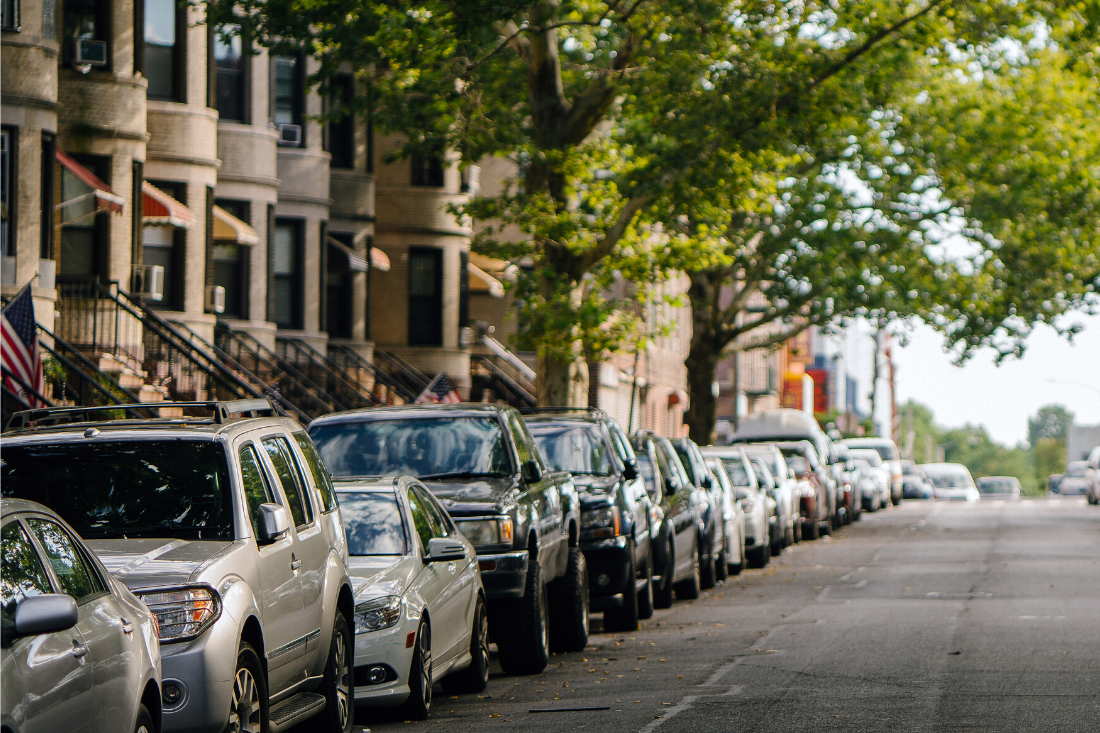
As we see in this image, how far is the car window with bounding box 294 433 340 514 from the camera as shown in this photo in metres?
9.56

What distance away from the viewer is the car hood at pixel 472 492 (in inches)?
508

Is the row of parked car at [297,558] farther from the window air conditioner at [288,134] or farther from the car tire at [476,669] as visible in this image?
the window air conditioner at [288,134]

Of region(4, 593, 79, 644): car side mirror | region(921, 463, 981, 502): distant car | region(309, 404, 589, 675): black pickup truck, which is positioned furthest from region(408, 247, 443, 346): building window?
region(921, 463, 981, 502): distant car

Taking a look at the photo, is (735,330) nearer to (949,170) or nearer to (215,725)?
(949,170)

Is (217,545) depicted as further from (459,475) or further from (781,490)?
(781,490)

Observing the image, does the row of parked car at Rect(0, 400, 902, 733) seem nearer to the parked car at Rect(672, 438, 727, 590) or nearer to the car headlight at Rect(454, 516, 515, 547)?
the car headlight at Rect(454, 516, 515, 547)

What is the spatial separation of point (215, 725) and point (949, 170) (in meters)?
31.3

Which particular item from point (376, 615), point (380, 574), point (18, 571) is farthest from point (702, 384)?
point (18, 571)

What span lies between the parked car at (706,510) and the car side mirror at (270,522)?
13.2 m

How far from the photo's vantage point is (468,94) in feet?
82.7

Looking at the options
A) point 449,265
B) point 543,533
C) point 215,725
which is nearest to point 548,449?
point 543,533

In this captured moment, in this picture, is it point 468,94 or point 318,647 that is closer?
point 318,647

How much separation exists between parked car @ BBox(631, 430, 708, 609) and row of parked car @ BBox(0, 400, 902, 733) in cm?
8

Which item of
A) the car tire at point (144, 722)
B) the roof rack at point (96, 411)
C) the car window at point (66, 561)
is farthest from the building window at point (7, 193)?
the car tire at point (144, 722)
